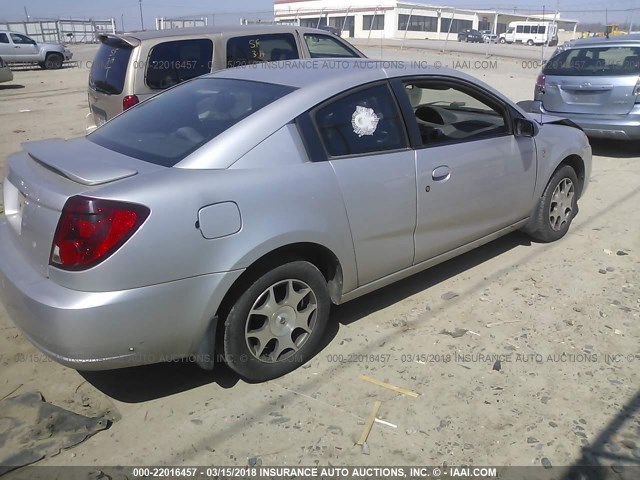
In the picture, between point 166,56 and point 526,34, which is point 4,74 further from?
point 526,34

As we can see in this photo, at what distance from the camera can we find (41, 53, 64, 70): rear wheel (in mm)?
26688

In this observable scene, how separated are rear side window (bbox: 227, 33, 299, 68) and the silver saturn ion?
11.2 ft

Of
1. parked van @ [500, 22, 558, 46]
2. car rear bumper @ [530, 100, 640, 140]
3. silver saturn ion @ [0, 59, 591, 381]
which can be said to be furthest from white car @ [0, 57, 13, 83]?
parked van @ [500, 22, 558, 46]

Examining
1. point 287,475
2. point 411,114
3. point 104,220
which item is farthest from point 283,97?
point 287,475

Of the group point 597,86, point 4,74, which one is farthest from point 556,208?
point 4,74

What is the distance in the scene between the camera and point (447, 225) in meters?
3.86

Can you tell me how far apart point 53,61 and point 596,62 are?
2595cm

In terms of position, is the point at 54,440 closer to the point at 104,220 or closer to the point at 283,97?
the point at 104,220

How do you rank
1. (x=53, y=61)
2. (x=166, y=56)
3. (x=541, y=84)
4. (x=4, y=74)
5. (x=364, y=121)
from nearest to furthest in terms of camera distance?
1. (x=364, y=121)
2. (x=166, y=56)
3. (x=541, y=84)
4. (x=4, y=74)
5. (x=53, y=61)

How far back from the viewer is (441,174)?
368 centimetres

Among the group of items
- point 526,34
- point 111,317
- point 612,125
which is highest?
point 526,34

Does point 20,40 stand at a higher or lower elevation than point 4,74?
higher

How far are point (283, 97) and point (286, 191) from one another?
2.00ft

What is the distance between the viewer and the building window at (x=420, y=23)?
177ft
